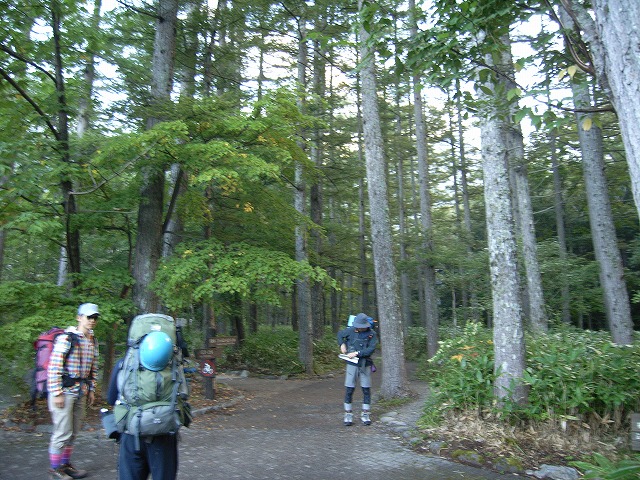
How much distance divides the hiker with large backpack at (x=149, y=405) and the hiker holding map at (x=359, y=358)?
16.1 ft

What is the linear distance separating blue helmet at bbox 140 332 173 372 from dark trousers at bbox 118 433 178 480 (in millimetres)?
526

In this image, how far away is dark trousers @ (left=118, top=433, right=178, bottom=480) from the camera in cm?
356

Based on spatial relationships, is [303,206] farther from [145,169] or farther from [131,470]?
[131,470]

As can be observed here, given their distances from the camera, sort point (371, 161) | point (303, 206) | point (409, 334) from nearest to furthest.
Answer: point (371, 161) → point (303, 206) → point (409, 334)

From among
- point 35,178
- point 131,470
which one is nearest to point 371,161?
point 35,178

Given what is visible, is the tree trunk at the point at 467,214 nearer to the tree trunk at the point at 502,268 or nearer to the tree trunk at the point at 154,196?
the tree trunk at the point at 502,268

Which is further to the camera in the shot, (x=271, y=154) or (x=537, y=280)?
(x=537, y=280)

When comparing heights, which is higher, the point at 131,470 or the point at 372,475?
the point at 131,470

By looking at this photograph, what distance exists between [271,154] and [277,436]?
5047 mm

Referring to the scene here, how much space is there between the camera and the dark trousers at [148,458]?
356 cm

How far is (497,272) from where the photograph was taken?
289 inches

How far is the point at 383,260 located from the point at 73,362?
6.72 metres

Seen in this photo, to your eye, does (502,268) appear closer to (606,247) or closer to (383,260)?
(383,260)

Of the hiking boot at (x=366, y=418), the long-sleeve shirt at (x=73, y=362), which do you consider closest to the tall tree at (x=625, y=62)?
the long-sleeve shirt at (x=73, y=362)
